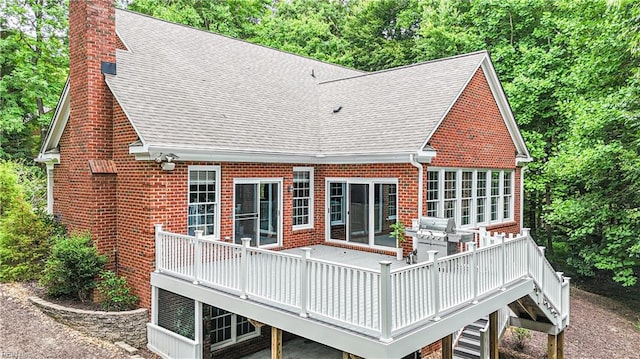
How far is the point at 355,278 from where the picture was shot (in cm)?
688

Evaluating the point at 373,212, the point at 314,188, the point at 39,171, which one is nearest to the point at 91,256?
the point at 314,188

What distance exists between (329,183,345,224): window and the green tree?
17693 millimetres

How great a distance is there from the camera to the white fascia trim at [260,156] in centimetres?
871

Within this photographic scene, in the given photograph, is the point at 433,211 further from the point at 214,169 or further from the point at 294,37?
the point at 294,37

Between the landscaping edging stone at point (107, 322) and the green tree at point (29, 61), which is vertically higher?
the green tree at point (29, 61)

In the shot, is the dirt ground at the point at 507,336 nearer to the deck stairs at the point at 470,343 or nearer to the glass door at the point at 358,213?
the deck stairs at the point at 470,343

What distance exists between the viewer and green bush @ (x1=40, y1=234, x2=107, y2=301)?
30.3 ft

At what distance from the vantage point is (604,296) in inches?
664

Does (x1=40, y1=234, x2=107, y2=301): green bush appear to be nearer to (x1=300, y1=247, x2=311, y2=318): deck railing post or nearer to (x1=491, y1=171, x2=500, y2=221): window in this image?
(x1=300, y1=247, x2=311, y2=318): deck railing post

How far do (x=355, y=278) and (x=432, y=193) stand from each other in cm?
521

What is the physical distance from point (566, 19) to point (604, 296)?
1159cm

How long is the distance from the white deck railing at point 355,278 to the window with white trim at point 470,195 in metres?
2.38

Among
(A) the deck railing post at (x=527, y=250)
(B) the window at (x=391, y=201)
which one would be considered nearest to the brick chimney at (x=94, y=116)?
(B) the window at (x=391, y=201)

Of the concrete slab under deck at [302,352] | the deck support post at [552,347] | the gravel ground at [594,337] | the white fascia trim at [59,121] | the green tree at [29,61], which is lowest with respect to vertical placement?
the gravel ground at [594,337]
